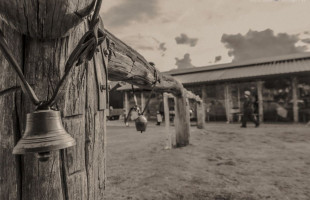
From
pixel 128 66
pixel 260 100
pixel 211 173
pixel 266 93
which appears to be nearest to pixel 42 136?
pixel 128 66

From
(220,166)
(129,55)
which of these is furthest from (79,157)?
(220,166)

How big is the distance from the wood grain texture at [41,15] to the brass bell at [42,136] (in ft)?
1.06

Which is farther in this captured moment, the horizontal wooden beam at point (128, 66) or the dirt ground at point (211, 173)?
the dirt ground at point (211, 173)

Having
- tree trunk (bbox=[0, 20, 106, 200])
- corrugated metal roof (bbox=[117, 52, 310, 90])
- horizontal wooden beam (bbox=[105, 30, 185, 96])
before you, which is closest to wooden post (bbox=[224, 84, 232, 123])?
corrugated metal roof (bbox=[117, 52, 310, 90])

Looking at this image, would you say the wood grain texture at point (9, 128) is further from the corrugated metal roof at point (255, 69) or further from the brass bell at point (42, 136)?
the corrugated metal roof at point (255, 69)

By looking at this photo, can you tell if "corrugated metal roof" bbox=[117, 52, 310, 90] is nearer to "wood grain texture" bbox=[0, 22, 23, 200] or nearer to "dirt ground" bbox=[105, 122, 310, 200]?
"dirt ground" bbox=[105, 122, 310, 200]

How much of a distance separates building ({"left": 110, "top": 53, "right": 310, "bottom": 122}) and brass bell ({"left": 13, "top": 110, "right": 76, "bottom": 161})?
43.6 ft

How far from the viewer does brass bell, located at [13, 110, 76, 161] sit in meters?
0.69

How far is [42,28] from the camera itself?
791 millimetres

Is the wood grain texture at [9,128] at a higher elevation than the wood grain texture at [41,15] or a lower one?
lower

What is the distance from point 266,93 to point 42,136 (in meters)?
14.0

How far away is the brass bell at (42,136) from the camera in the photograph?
0.69 meters

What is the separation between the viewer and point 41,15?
2.43 ft

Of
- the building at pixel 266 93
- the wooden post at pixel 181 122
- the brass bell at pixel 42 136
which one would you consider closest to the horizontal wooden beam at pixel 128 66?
the brass bell at pixel 42 136
